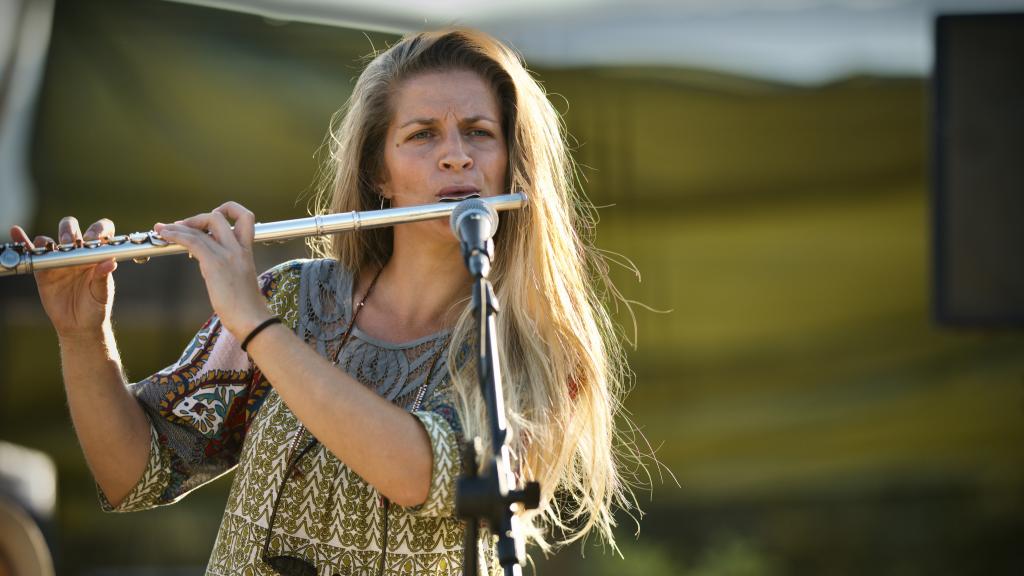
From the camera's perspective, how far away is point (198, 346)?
2.33 m

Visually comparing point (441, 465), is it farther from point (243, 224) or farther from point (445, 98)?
point (445, 98)

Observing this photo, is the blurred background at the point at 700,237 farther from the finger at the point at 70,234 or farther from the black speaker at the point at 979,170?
the finger at the point at 70,234

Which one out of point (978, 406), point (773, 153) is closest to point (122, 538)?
point (773, 153)

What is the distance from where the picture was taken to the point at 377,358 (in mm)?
2281

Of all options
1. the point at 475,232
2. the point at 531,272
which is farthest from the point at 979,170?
the point at 475,232

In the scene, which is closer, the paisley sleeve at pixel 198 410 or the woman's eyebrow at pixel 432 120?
the paisley sleeve at pixel 198 410

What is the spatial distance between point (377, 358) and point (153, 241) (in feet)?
1.56

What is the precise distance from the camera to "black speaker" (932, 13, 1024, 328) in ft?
12.7

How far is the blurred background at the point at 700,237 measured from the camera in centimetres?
435

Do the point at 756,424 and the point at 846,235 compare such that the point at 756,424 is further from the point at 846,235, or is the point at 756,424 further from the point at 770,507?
the point at 846,235

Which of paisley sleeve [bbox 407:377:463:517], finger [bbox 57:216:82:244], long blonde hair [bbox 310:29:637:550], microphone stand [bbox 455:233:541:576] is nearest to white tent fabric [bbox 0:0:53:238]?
long blonde hair [bbox 310:29:637:550]

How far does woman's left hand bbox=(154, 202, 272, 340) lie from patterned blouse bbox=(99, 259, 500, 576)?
0.30 m

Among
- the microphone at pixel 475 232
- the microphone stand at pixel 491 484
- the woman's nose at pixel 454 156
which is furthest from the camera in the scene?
the woman's nose at pixel 454 156

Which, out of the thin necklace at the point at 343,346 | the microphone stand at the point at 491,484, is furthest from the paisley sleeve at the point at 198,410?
the microphone stand at the point at 491,484
